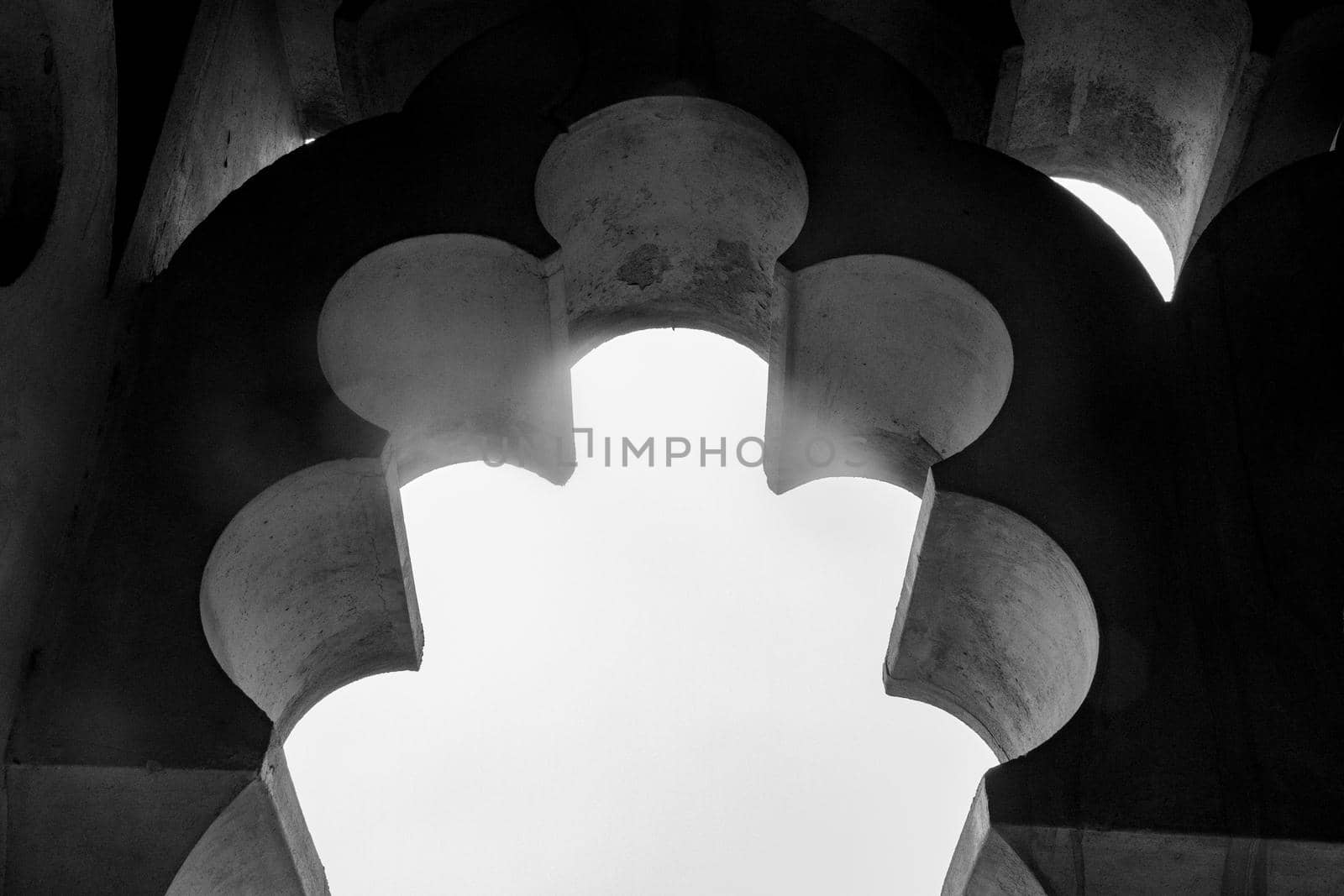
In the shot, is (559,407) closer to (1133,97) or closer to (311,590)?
(311,590)

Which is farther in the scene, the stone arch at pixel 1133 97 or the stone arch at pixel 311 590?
the stone arch at pixel 1133 97

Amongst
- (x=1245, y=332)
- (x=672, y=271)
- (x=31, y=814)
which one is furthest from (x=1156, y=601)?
(x=31, y=814)

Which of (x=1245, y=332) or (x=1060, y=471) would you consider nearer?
(x=1060, y=471)

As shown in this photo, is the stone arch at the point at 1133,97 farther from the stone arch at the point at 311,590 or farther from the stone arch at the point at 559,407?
the stone arch at the point at 311,590

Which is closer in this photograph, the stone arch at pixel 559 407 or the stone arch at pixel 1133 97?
the stone arch at pixel 559 407

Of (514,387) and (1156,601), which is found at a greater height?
(514,387)

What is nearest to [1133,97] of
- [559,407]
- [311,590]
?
[559,407]

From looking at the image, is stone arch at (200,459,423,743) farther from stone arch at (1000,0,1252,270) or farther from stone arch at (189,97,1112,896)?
stone arch at (1000,0,1252,270)

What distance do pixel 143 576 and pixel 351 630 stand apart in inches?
36.5

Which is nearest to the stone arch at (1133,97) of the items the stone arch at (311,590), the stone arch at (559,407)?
the stone arch at (559,407)

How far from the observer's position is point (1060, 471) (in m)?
4.36

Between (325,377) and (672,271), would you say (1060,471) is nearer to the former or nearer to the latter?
(672,271)

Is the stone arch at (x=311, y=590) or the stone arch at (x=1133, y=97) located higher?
the stone arch at (x=1133, y=97)

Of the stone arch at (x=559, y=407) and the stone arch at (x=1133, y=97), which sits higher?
the stone arch at (x=1133, y=97)
